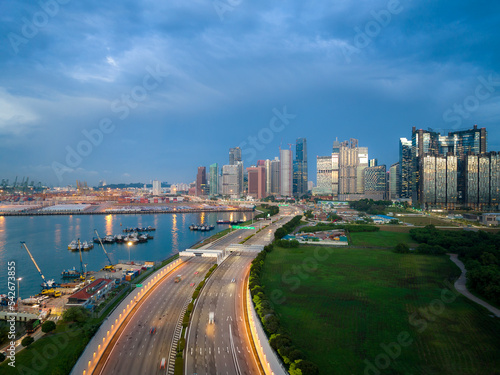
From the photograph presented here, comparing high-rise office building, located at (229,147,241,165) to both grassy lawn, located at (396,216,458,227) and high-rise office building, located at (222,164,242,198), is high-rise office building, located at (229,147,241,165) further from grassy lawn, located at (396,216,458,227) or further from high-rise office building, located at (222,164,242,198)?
grassy lawn, located at (396,216,458,227)

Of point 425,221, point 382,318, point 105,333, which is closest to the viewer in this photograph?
point 105,333

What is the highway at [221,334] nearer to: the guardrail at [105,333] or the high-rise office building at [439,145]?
the guardrail at [105,333]

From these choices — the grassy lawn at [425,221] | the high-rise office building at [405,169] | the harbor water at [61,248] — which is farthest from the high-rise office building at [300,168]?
the harbor water at [61,248]

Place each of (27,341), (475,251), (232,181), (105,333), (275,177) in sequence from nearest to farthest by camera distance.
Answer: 1. (27,341)
2. (105,333)
3. (475,251)
4. (275,177)
5. (232,181)

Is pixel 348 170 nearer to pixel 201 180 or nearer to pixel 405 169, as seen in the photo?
pixel 405 169

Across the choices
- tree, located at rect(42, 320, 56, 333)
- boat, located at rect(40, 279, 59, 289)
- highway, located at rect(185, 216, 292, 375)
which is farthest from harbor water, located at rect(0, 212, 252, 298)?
highway, located at rect(185, 216, 292, 375)

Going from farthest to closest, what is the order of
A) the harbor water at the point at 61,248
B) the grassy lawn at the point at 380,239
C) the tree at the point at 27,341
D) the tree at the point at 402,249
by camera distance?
the grassy lawn at the point at 380,239 < the tree at the point at 402,249 < the harbor water at the point at 61,248 < the tree at the point at 27,341

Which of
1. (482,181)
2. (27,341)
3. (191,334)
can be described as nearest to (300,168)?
(482,181)
